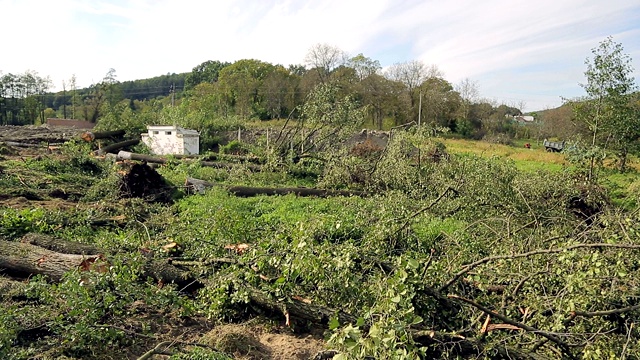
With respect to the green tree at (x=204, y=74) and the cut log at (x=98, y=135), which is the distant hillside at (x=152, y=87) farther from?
the cut log at (x=98, y=135)

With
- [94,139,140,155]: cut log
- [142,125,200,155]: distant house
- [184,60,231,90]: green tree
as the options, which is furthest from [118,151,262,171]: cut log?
[184,60,231,90]: green tree

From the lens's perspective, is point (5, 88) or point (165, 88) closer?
point (5, 88)

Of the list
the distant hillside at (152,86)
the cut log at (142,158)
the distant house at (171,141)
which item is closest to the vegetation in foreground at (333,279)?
the cut log at (142,158)

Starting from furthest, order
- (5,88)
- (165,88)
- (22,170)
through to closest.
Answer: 1. (165,88)
2. (5,88)
3. (22,170)

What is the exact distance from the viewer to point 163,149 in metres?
19.5

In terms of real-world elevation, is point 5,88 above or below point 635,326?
above

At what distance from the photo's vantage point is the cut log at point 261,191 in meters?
11.2

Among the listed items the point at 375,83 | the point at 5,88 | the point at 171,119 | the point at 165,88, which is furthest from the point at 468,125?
the point at 165,88

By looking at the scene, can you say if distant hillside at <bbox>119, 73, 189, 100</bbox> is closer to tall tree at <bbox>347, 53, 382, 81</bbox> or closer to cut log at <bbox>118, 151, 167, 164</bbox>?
tall tree at <bbox>347, 53, 382, 81</bbox>

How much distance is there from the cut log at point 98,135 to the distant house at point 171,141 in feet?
4.36

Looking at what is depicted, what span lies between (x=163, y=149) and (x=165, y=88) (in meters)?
66.2

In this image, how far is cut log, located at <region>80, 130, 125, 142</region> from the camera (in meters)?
18.3

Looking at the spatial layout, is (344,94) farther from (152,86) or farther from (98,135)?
(152,86)

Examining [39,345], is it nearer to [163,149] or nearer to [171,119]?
[163,149]
